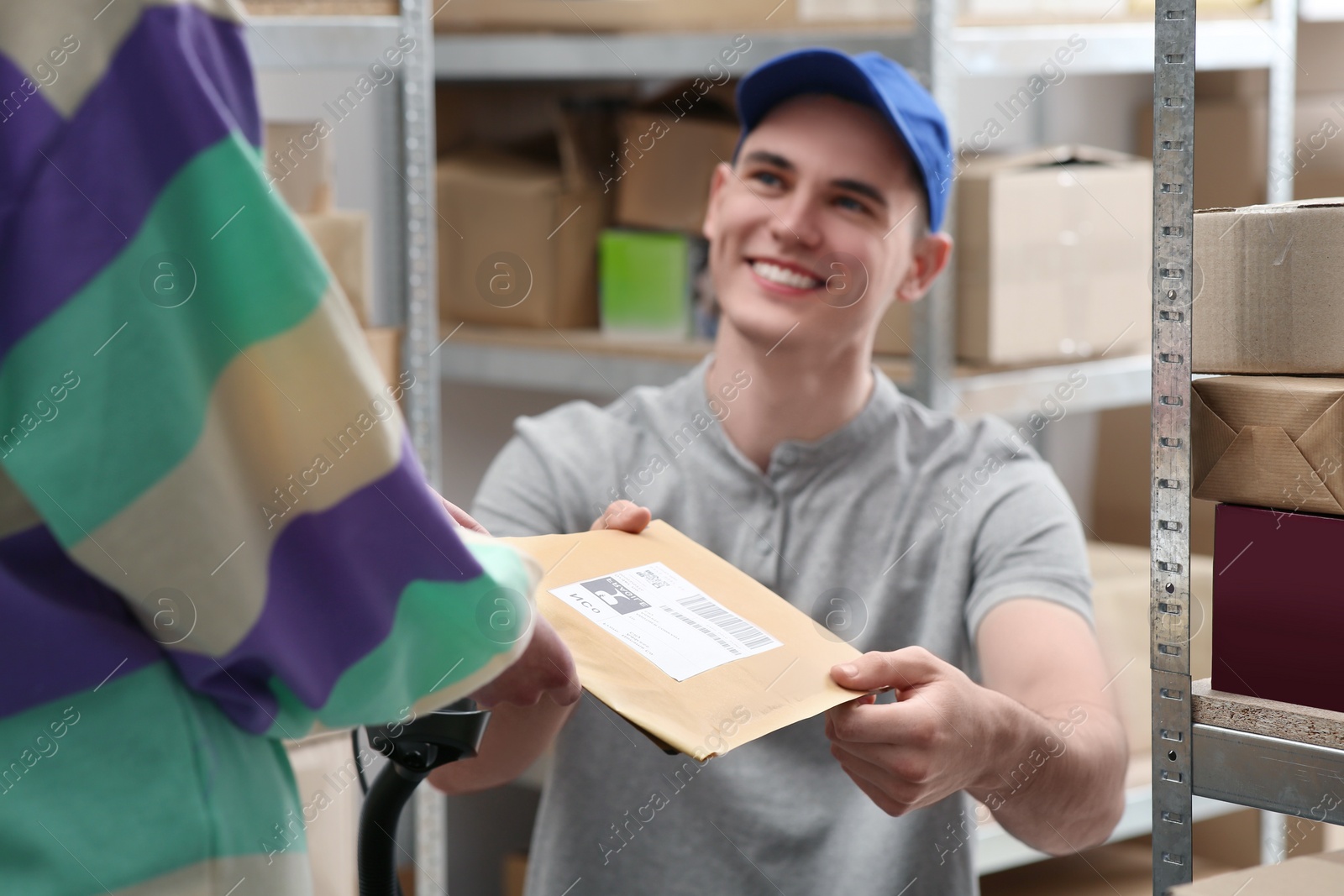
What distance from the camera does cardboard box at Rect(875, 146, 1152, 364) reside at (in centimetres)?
163

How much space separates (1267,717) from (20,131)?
64cm

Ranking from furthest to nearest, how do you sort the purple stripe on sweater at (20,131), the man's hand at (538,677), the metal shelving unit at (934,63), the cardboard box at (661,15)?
the cardboard box at (661,15)
the metal shelving unit at (934,63)
the man's hand at (538,677)
the purple stripe on sweater at (20,131)

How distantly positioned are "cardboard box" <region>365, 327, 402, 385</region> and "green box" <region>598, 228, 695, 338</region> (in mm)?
532

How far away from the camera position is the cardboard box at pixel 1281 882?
2.17 feet

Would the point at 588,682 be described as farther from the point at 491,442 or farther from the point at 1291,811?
the point at 491,442

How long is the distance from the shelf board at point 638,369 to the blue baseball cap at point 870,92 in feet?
1.05

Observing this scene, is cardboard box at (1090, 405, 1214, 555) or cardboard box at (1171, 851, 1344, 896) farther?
cardboard box at (1090, 405, 1214, 555)

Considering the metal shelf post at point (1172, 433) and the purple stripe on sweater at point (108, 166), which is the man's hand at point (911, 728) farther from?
the purple stripe on sweater at point (108, 166)

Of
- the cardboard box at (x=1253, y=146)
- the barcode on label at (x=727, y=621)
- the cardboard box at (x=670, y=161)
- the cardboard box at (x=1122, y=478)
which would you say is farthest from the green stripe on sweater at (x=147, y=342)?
the cardboard box at (x=1122, y=478)

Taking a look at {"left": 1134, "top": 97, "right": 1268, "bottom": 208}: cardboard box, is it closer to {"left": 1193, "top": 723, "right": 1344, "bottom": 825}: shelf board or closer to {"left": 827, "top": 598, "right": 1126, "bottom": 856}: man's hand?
{"left": 827, "top": 598, "right": 1126, "bottom": 856}: man's hand

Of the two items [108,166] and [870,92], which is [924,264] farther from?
[108,166]

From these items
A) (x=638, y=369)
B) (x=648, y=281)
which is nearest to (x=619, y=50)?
(x=648, y=281)

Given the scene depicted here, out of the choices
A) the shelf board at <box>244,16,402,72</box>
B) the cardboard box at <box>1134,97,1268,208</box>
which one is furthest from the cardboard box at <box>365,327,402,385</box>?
the cardboard box at <box>1134,97,1268,208</box>

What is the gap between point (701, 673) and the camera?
0.80m
